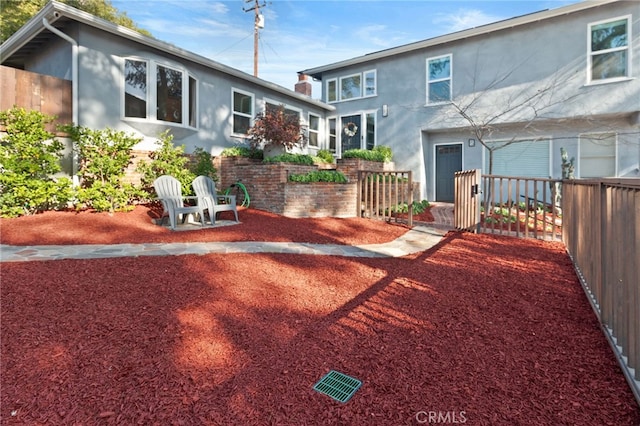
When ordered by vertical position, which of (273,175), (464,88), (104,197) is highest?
(464,88)

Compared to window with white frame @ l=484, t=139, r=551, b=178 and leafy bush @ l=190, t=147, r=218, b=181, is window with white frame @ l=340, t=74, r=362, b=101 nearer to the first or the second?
window with white frame @ l=484, t=139, r=551, b=178

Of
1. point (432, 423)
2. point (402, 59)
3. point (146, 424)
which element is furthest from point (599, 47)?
point (146, 424)

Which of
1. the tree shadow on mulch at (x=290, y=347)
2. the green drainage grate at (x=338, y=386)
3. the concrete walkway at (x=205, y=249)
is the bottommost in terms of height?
the green drainage grate at (x=338, y=386)

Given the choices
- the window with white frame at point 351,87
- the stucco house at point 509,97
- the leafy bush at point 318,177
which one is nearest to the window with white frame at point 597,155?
the stucco house at point 509,97

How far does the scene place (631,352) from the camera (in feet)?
6.01

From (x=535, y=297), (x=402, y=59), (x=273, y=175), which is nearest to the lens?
(x=535, y=297)

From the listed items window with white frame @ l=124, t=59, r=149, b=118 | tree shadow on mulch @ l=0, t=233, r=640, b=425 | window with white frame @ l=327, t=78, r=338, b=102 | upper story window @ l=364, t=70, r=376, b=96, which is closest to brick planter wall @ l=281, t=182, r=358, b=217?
window with white frame @ l=124, t=59, r=149, b=118

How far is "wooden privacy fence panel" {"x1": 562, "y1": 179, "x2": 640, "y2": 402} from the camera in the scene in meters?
1.80

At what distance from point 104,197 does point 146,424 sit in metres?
6.44

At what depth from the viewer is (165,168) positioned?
750cm

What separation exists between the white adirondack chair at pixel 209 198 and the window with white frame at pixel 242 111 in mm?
3999

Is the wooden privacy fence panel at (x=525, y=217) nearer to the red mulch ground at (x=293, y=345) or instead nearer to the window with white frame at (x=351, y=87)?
the red mulch ground at (x=293, y=345)

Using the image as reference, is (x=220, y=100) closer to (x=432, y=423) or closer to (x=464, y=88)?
(x=464, y=88)

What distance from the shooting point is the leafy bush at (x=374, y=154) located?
10969 mm
